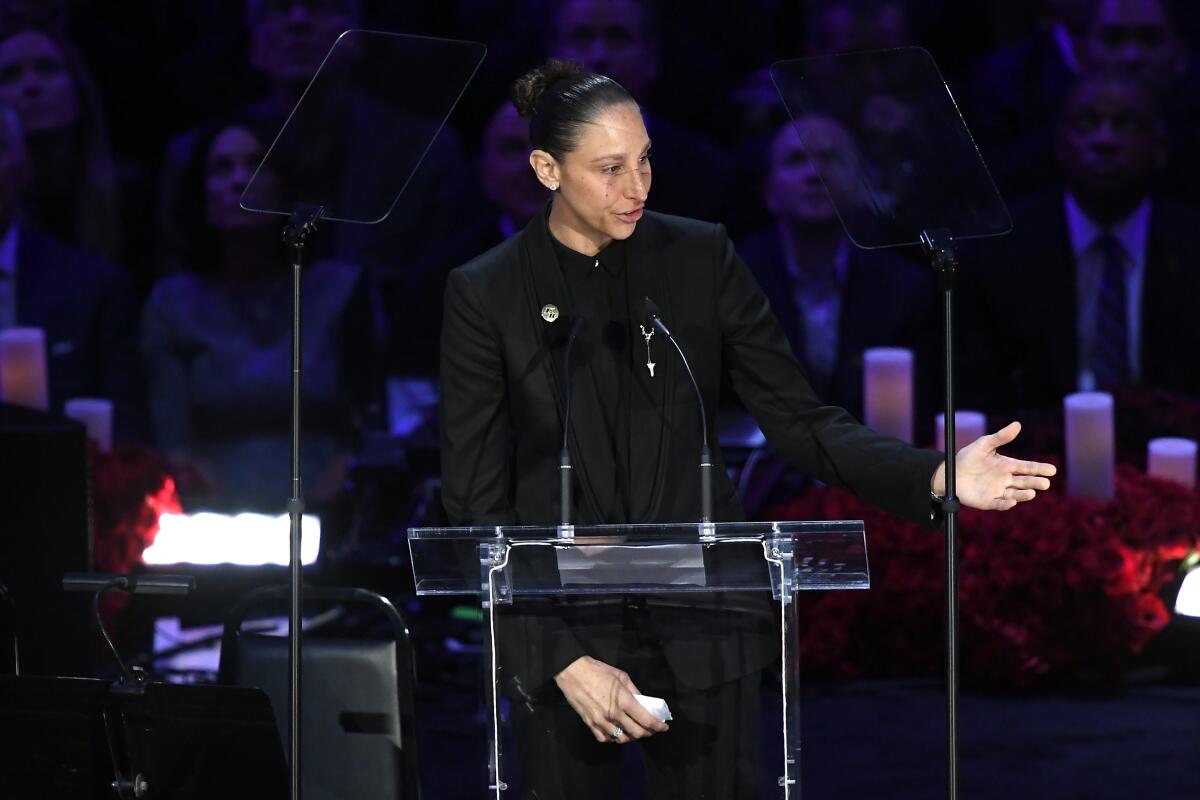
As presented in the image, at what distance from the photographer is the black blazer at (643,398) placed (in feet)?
8.89

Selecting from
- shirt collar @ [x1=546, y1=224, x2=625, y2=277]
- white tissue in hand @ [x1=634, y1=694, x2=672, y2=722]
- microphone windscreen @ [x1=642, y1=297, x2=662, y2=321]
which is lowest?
white tissue in hand @ [x1=634, y1=694, x2=672, y2=722]

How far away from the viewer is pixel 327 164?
2.96m

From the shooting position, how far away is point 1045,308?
5953mm

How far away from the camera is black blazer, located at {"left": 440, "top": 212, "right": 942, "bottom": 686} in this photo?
8.89ft

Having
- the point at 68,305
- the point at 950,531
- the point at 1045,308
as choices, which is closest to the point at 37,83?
the point at 68,305

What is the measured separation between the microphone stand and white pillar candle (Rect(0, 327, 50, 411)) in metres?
3.49

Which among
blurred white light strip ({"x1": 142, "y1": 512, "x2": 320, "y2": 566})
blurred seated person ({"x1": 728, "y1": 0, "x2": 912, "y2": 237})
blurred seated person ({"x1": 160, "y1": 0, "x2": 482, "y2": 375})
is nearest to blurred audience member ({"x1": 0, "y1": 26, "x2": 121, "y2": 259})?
blurred seated person ({"x1": 160, "y1": 0, "x2": 482, "y2": 375})

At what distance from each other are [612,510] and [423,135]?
0.69 meters

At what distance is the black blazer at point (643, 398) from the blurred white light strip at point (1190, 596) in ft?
2.05

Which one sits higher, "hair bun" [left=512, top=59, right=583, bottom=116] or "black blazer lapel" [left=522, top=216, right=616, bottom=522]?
"hair bun" [left=512, top=59, right=583, bottom=116]

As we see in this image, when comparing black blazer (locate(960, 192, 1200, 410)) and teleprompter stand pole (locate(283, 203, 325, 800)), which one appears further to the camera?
black blazer (locate(960, 192, 1200, 410))

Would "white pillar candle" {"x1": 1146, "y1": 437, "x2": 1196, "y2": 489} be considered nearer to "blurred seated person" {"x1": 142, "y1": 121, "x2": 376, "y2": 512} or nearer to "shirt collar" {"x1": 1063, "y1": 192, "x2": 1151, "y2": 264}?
"shirt collar" {"x1": 1063, "y1": 192, "x2": 1151, "y2": 264}

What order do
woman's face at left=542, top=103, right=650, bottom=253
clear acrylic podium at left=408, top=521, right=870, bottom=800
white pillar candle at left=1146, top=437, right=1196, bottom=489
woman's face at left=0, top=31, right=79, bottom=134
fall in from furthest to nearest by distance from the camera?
woman's face at left=0, top=31, right=79, bottom=134, white pillar candle at left=1146, top=437, right=1196, bottom=489, woman's face at left=542, top=103, right=650, bottom=253, clear acrylic podium at left=408, top=521, right=870, bottom=800

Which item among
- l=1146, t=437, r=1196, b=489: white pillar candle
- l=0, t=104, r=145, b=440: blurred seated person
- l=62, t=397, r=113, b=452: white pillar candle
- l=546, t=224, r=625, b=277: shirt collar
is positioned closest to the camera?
l=546, t=224, r=625, b=277: shirt collar
